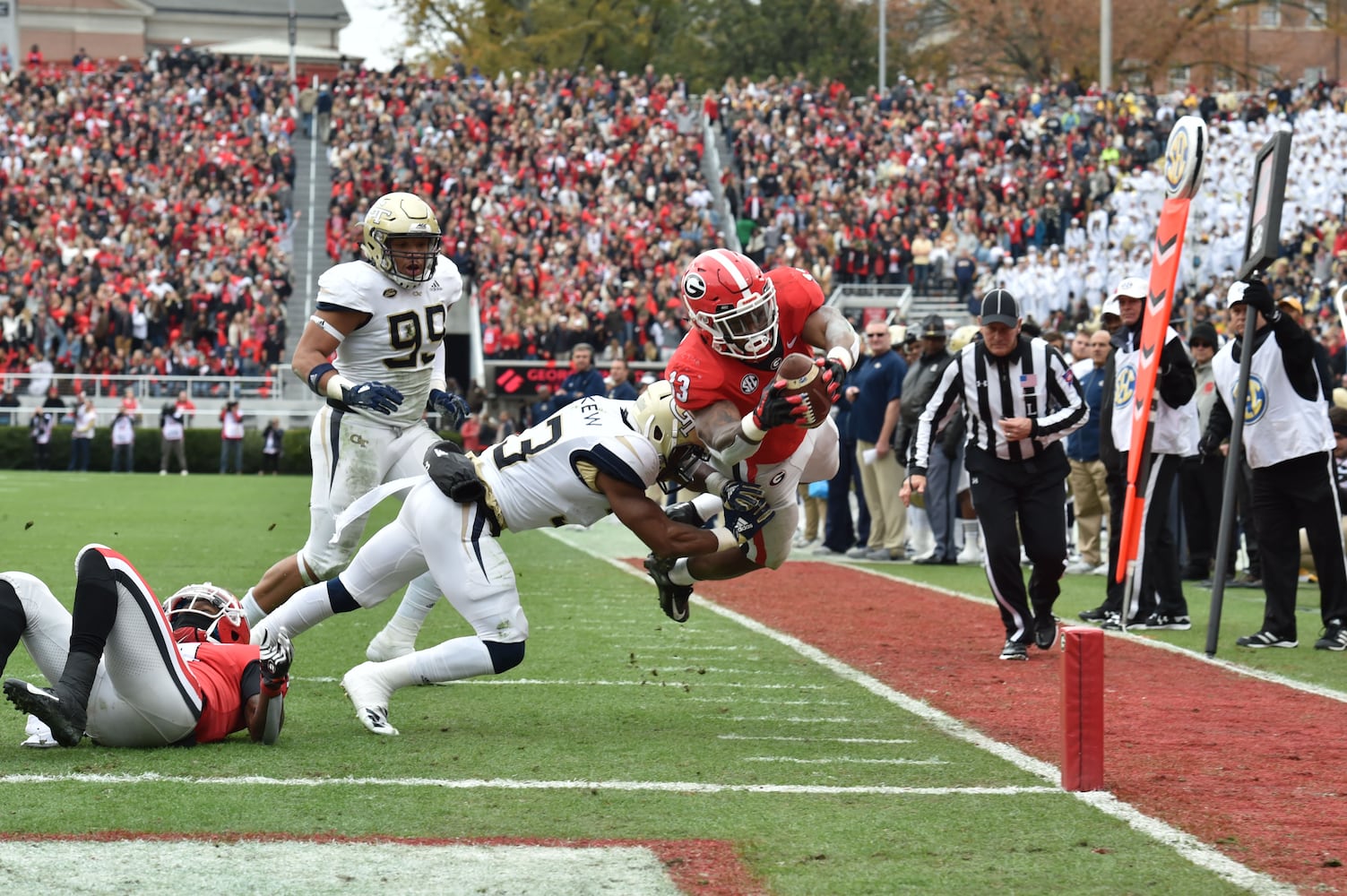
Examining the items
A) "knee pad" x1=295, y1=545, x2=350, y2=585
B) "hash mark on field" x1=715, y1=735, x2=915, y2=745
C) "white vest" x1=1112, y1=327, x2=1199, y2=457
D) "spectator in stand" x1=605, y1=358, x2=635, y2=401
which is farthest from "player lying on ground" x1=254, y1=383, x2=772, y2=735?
"spectator in stand" x1=605, y1=358, x2=635, y2=401

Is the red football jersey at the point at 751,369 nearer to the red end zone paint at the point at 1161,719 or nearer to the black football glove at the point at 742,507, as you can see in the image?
the black football glove at the point at 742,507

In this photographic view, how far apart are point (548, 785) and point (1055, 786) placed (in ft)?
4.87

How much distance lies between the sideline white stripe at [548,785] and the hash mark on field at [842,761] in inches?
14.2

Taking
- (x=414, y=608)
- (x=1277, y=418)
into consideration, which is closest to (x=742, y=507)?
(x=414, y=608)

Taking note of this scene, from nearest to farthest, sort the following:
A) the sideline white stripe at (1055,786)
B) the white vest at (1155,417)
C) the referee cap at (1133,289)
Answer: the sideline white stripe at (1055,786)
the referee cap at (1133,289)
the white vest at (1155,417)

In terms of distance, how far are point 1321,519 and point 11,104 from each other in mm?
34579

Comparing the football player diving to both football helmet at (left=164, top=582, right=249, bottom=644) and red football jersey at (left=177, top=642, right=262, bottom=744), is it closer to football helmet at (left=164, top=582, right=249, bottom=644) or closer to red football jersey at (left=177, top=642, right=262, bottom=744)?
football helmet at (left=164, top=582, right=249, bottom=644)

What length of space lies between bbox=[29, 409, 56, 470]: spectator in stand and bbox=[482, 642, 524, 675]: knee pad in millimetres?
25678

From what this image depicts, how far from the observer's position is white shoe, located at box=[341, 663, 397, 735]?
19.3ft

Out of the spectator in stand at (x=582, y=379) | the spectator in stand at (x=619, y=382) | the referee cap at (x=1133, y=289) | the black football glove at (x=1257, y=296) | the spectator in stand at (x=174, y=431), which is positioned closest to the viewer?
the black football glove at (x=1257, y=296)

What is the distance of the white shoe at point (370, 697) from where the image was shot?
589 centimetres

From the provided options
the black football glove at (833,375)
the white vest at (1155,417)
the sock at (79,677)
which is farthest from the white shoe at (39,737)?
the white vest at (1155,417)

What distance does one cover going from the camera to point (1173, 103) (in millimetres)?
36750

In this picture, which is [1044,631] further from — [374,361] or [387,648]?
[374,361]
